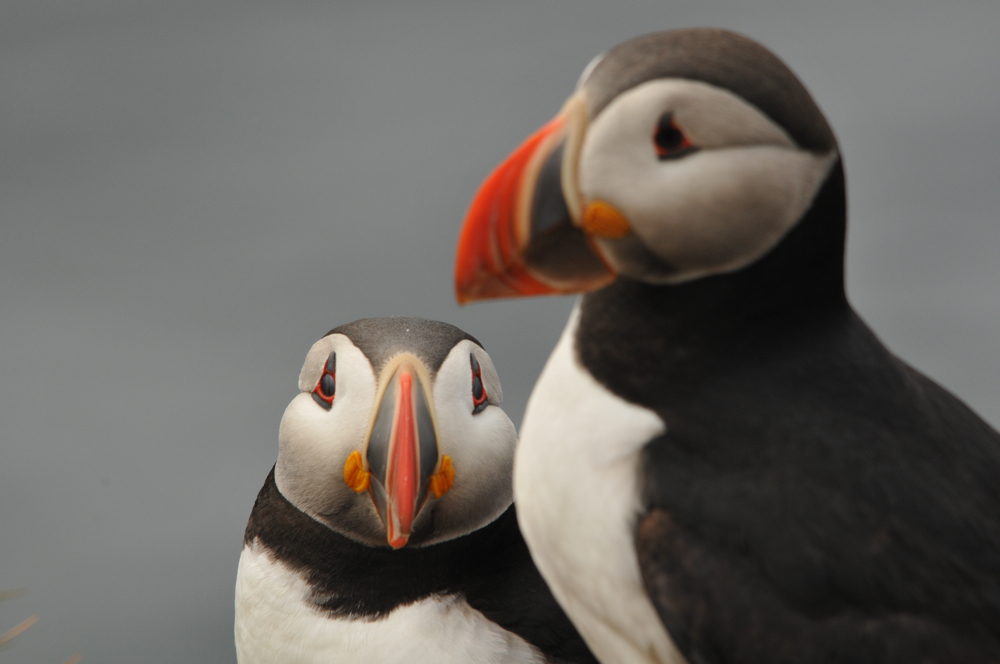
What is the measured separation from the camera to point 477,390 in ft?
8.86

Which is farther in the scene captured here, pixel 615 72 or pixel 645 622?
pixel 645 622

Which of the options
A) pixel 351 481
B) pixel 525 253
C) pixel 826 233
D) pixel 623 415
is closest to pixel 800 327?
pixel 826 233

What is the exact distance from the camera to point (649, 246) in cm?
150

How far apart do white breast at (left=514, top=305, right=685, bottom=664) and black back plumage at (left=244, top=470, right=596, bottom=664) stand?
2.74ft

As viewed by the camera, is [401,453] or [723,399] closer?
[723,399]

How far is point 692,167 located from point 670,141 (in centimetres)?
4

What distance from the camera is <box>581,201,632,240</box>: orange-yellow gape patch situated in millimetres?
1467

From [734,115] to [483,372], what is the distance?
1423mm

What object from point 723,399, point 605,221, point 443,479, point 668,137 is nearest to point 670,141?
point 668,137

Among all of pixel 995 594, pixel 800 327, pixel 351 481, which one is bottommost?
pixel 351 481

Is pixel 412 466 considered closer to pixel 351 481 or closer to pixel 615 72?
pixel 351 481

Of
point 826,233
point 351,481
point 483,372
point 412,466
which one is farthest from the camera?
point 483,372

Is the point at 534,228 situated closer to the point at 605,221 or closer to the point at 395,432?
the point at 605,221

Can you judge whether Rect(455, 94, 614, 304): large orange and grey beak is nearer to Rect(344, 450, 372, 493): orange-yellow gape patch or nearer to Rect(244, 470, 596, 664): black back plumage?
Rect(344, 450, 372, 493): orange-yellow gape patch
